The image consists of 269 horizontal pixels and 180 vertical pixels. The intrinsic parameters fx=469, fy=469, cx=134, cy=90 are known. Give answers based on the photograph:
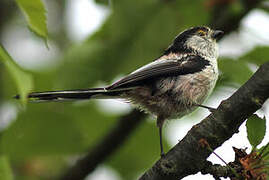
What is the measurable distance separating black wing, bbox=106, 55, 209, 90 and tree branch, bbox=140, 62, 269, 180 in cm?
137

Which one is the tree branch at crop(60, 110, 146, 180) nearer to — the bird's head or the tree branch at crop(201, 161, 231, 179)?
the bird's head

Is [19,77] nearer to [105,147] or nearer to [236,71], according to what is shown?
[236,71]

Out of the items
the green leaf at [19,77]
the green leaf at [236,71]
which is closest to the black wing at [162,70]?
the green leaf at [236,71]

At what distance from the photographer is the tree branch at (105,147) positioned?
5.84m

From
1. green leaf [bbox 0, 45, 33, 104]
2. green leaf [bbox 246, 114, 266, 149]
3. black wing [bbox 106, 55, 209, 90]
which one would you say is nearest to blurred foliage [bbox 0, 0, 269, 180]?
black wing [bbox 106, 55, 209, 90]

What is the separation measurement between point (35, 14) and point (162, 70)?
2206 millimetres

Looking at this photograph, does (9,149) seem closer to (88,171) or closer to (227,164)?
(88,171)

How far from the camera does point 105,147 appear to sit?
5.86 metres

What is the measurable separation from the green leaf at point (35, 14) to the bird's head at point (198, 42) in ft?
9.39

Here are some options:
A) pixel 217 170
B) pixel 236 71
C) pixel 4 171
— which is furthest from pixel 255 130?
pixel 4 171

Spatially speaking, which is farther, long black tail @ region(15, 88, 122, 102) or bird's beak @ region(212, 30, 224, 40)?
bird's beak @ region(212, 30, 224, 40)

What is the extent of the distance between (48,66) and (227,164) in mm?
3869

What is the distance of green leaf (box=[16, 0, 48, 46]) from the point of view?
2.78 m

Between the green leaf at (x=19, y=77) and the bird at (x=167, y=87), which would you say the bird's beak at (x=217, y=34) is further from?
the green leaf at (x=19, y=77)
